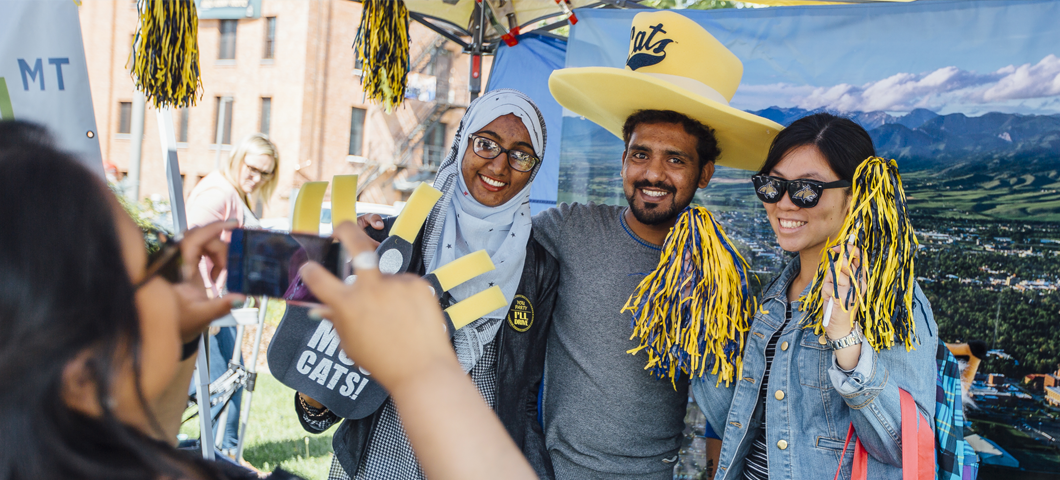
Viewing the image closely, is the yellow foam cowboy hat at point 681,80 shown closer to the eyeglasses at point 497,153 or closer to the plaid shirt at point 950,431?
the eyeglasses at point 497,153

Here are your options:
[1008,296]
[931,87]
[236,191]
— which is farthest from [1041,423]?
[236,191]

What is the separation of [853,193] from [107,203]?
1612mm

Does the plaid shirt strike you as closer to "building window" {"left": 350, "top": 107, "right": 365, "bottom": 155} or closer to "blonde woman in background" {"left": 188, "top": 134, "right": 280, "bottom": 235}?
"blonde woman in background" {"left": 188, "top": 134, "right": 280, "bottom": 235}

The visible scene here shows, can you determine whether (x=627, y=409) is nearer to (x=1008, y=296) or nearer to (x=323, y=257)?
(x=323, y=257)

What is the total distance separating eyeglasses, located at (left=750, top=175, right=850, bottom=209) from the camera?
1683mm

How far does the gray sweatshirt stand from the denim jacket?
0.19 meters

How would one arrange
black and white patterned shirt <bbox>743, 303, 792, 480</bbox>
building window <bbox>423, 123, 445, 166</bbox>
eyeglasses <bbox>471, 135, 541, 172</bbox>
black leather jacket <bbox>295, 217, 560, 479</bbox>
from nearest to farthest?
black and white patterned shirt <bbox>743, 303, 792, 480</bbox>
black leather jacket <bbox>295, 217, 560, 479</bbox>
eyeglasses <bbox>471, 135, 541, 172</bbox>
building window <bbox>423, 123, 445, 166</bbox>

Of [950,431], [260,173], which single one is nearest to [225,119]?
[260,173]

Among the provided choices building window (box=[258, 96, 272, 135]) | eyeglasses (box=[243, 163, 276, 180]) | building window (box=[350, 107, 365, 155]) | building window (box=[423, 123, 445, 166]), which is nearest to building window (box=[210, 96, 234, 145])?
building window (box=[258, 96, 272, 135])

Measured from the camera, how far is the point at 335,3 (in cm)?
1989

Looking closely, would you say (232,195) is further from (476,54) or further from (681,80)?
(681,80)

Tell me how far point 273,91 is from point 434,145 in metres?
5.47

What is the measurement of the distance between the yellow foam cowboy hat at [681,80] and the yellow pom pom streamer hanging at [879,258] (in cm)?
55

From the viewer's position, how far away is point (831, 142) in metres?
1.73
